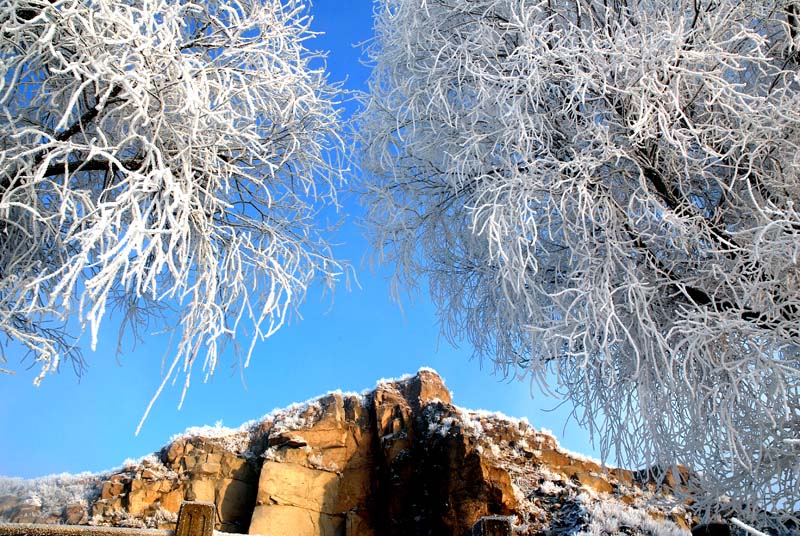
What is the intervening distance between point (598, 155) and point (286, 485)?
9.28 m

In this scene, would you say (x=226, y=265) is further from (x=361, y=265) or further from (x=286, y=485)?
(x=286, y=485)

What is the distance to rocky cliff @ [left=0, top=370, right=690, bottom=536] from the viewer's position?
11.3 metres

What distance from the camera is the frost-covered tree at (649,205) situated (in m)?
5.20

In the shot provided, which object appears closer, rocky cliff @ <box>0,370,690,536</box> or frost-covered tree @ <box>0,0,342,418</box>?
frost-covered tree @ <box>0,0,342,418</box>

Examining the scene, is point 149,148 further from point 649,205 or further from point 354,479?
point 354,479

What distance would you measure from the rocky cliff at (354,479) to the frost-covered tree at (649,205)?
4907 millimetres

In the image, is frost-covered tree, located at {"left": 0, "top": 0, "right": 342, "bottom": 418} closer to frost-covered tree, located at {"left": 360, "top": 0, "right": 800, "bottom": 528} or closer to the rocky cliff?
frost-covered tree, located at {"left": 360, "top": 0, "right": 800, "bottom": 528}

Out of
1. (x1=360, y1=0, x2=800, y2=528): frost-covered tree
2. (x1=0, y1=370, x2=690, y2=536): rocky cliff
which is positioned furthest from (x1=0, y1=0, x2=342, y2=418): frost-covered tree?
(x1=0, y1=370, x2=690, y2=536): rocky cliff

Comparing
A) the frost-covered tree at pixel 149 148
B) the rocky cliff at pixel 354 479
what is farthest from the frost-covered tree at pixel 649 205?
the rocky cliff at pixel 354 479

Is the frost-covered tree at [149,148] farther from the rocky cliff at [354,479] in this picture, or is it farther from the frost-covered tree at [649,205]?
the rocky cliff at [354,479]

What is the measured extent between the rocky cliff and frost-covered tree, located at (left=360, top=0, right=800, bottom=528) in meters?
4.91

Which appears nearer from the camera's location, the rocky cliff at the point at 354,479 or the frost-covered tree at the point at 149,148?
the frost-covered tree at the point at 149,148

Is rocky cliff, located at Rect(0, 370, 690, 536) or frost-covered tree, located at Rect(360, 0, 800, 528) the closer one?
frost-covered tree, located at Rect(360, 0, 800, 528)

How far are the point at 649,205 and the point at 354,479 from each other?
Answer: 29.6 ft
